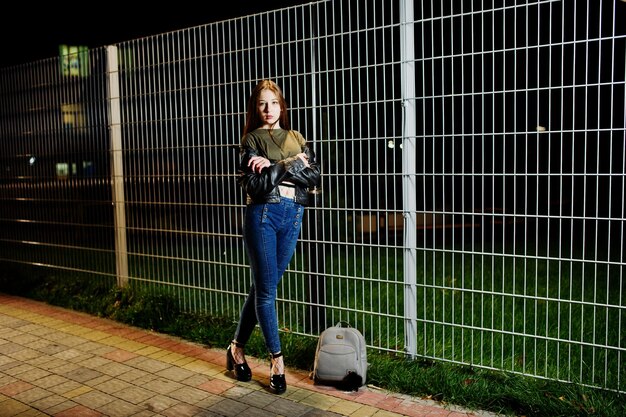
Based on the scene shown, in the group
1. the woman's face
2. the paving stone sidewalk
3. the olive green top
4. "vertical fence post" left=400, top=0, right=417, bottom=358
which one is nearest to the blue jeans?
the olive green top

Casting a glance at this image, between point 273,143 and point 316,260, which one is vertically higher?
point 273,143

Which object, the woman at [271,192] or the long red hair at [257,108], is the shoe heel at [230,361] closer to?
the woman at [271,192]

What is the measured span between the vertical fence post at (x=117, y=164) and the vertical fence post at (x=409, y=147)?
3.34m

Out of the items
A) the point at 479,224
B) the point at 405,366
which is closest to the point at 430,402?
the point at 405,366

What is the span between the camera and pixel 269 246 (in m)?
3.87

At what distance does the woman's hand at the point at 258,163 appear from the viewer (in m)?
3.73

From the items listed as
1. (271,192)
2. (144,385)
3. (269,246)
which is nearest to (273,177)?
(271,192)

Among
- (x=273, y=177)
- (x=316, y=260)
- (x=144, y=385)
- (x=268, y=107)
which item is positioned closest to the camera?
(x=273, y=177)

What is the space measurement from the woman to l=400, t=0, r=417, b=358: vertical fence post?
688 mm

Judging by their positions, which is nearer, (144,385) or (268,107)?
(268,107)

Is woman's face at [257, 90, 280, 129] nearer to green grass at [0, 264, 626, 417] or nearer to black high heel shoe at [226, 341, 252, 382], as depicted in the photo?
black high heel shoe at [226, 341, 252, 382]

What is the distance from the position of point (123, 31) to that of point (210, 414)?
2066 centimetres

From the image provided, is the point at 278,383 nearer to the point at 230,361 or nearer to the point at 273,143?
the point at 230,361

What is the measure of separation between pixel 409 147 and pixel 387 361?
155cm
